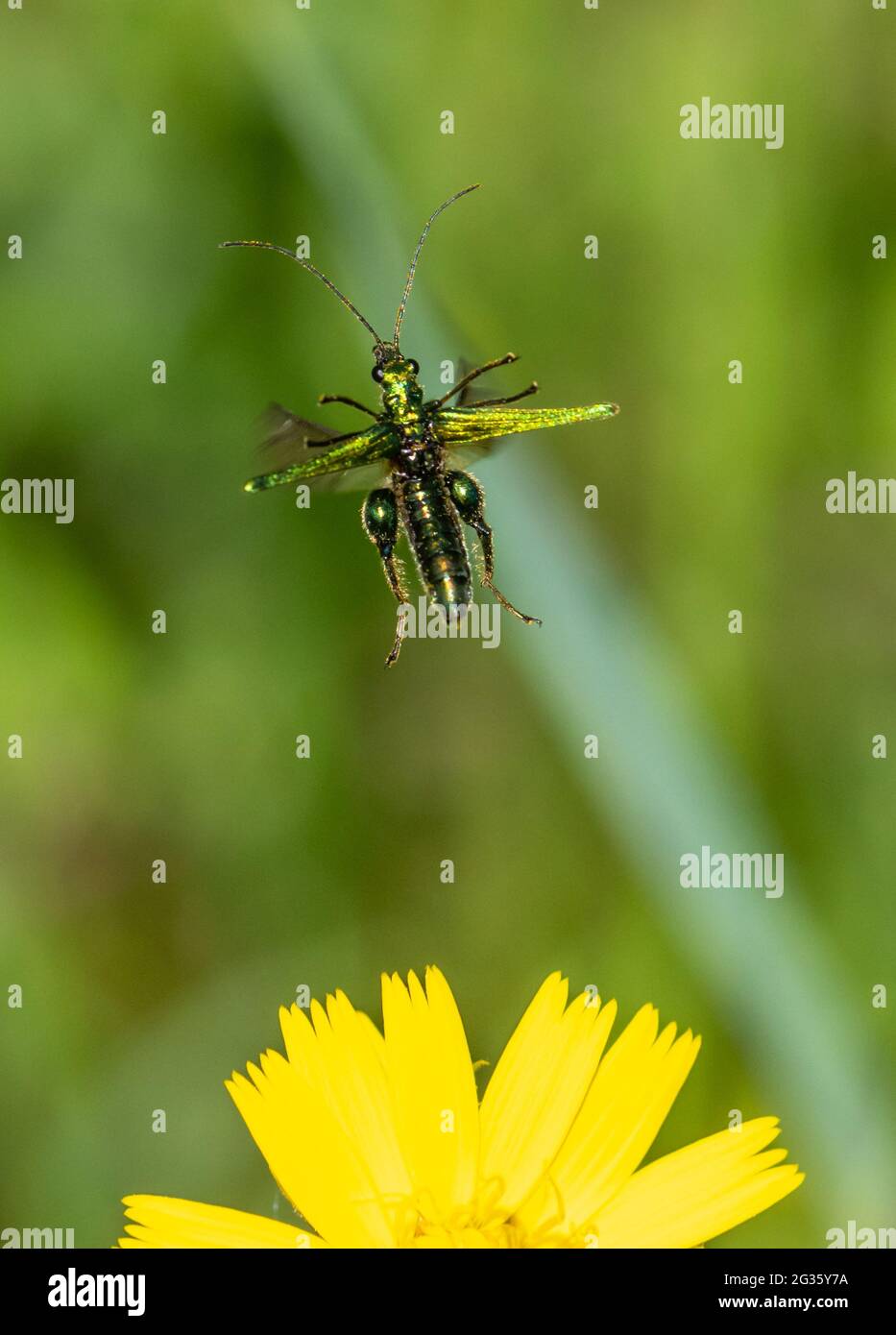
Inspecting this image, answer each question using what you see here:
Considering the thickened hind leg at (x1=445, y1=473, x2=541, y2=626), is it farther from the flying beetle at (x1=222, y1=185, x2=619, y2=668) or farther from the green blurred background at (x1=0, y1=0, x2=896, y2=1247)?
the green blurred background at (x1=0, y1=0, x2=896, y2=1247)

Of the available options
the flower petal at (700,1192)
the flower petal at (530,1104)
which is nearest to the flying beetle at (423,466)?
the flower petal at (530,1104)

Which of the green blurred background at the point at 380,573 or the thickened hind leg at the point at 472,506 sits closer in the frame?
the thickened hind leg at the point at 472,506

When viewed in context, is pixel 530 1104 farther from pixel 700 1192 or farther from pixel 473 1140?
pixel 700 1192

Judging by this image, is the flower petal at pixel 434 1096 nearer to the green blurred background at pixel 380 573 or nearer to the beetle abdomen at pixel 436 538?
the beetle abdomen at pixel 436 538

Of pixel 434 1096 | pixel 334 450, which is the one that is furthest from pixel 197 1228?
pixel 334 450
